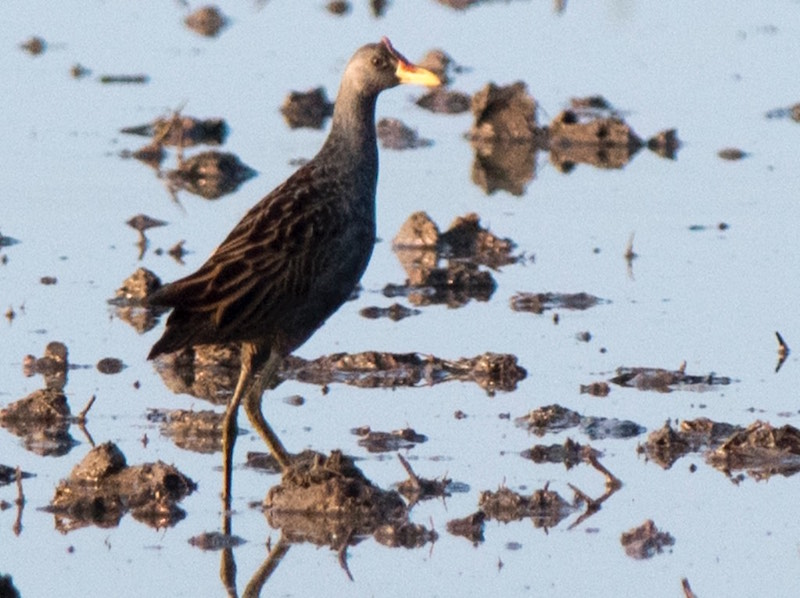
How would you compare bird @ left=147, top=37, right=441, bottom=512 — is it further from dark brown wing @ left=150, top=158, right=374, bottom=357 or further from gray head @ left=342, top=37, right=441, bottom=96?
gray head @ left=342, top=37, right=441, bottom=96

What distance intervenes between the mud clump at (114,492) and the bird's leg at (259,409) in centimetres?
48

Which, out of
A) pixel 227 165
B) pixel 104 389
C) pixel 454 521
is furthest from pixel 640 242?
pixel 454 521

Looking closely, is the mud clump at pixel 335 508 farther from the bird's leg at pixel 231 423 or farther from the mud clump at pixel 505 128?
the mud clump at pixel 505 128

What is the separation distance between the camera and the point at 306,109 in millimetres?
17109

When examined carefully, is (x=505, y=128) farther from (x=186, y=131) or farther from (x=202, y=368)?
(x=202, y=368)

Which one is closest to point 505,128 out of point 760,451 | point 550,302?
point 550,302

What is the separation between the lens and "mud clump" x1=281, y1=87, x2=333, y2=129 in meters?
17.0

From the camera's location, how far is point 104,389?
35.7ft

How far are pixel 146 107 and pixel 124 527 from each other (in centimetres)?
856

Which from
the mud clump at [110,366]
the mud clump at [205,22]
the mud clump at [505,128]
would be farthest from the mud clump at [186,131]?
the mud clump at [110,366]

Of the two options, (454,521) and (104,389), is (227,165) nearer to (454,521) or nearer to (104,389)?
(104,389)

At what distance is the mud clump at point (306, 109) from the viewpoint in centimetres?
1703

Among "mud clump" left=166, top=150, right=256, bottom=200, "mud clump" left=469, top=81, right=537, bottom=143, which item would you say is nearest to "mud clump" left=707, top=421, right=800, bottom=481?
"mud clump" left=166, top=150, right=256, bottom=200

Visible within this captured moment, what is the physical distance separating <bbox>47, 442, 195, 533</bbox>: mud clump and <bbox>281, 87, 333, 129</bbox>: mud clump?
777 centimetres
